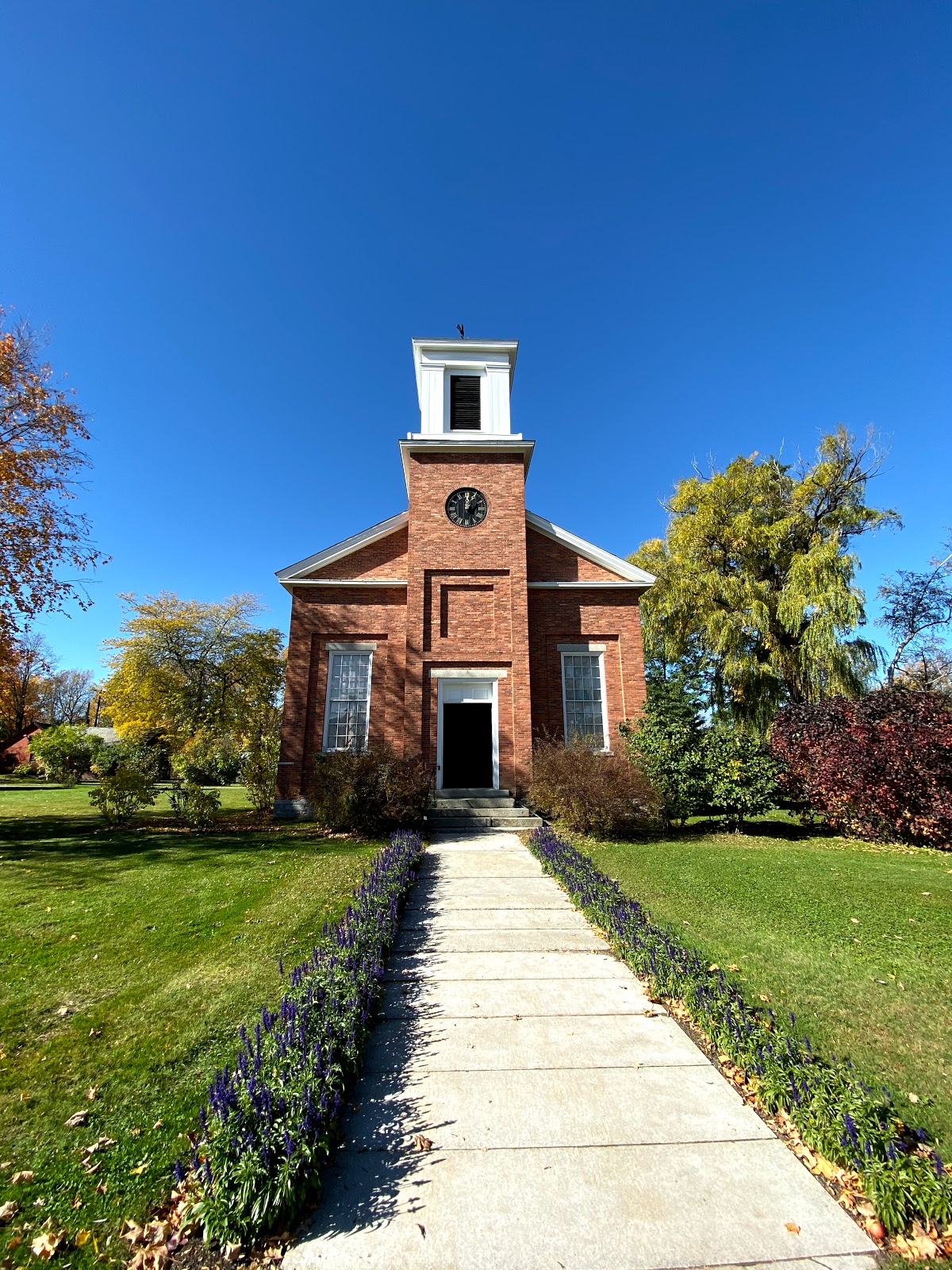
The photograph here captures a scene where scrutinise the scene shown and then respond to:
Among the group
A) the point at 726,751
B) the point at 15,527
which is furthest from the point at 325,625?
the point at 726,751

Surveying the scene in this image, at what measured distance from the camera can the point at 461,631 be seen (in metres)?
15.1

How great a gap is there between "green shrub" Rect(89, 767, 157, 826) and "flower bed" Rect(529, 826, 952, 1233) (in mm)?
12247

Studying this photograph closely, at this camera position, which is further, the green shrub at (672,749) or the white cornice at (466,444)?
the white cornice at (466,444)

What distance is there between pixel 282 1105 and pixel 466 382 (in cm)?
1785

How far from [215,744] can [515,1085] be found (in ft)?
94.6

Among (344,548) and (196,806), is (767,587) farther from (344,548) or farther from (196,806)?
(196,806)

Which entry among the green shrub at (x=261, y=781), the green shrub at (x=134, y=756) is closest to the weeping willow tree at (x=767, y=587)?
the green shrub at (x=261, y=781)

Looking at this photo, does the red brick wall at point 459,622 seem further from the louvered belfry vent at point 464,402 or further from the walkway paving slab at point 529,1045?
the walkway paving slab at point 529,1045

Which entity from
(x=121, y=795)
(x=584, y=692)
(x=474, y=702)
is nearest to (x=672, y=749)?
(x=584, y=692)

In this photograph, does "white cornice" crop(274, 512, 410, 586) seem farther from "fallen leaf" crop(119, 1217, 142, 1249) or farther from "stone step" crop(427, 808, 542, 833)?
"fallen leaf" crop(119, 1217, 142, 1249)

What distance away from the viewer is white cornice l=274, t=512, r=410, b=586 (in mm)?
15484

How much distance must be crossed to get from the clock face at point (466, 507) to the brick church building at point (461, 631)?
1.8 inches

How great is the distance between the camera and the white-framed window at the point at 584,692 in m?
15.1

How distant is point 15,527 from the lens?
12836 mm
